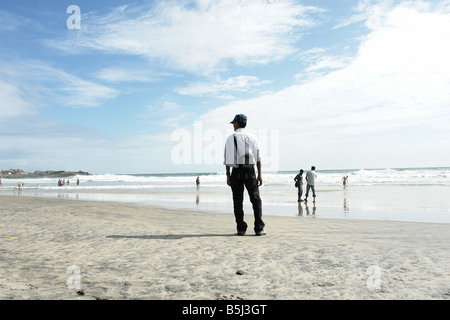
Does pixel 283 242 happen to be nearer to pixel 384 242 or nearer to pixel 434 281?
pixel 384 242

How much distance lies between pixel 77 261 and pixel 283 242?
11.9ft

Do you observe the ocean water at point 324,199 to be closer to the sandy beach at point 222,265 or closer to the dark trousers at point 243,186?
the sandy beach at point 222,265

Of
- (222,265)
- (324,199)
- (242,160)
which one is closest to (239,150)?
(242,160)

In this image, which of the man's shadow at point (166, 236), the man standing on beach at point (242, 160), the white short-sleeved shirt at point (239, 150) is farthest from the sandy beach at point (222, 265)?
the white short-sleeved shirt at point (239, 150)

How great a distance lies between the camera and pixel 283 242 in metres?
6.11

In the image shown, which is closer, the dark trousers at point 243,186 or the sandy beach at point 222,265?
the sandy beach at point 222,265

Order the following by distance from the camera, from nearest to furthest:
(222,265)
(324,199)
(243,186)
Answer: (222,265) → (243,186) → (324,199)

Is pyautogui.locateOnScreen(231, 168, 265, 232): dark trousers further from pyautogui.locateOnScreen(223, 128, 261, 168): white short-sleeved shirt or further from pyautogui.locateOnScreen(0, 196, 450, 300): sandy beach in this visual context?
pyautogui.locateOnScreen(0, 196, 450, 300): sandy beach

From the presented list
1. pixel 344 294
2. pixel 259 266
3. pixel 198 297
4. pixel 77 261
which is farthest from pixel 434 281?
pixel 77 261

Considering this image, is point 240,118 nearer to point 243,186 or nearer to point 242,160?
point 242,160

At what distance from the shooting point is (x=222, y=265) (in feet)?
Answer: 14.4

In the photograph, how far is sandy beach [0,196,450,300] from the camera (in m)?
3.29

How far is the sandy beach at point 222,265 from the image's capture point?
3285 millimetres

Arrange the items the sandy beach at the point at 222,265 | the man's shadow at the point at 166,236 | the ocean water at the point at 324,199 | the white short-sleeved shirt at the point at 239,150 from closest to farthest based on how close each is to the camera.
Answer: the sandy beach at the point at 222,265
the white short-sleeved shirt at the point at 239,150
the man's shadow at the point at 166,236
the ocean water at the point at 324,199
